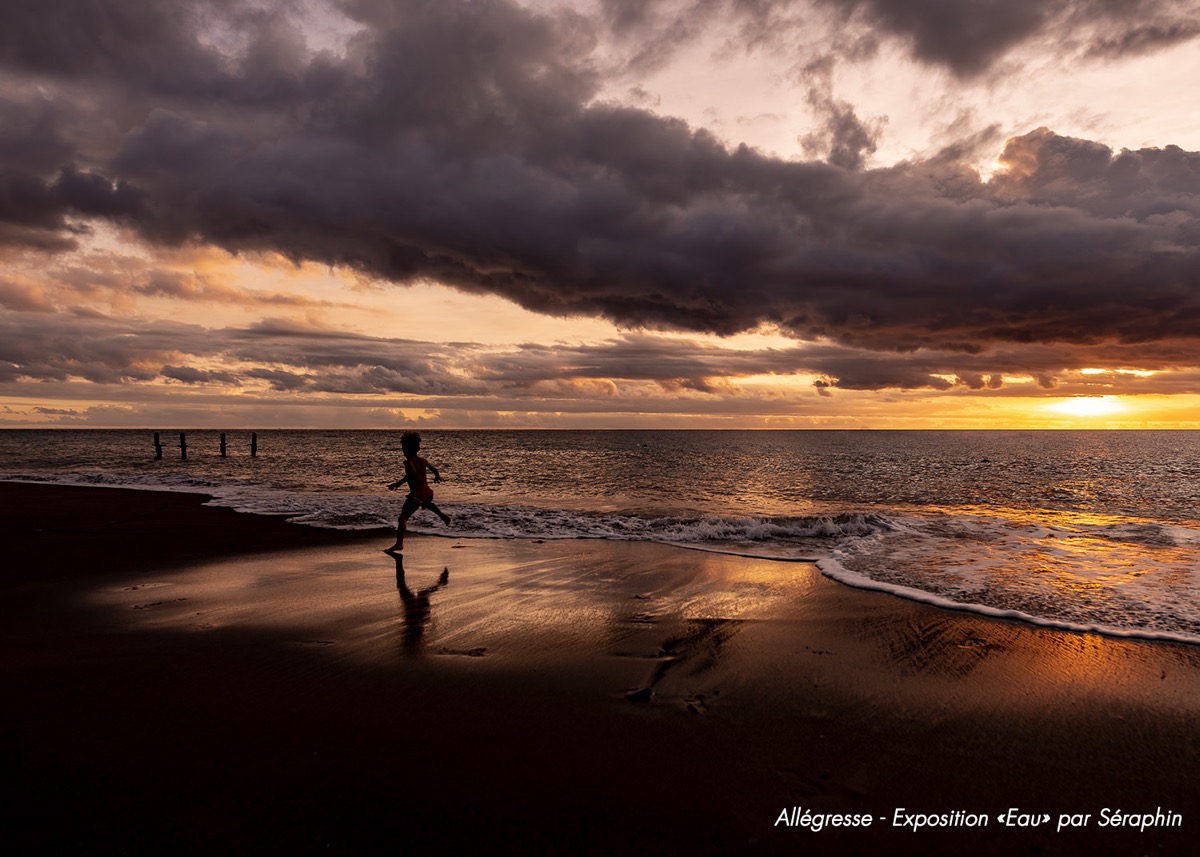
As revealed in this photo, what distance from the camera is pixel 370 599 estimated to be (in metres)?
8.88

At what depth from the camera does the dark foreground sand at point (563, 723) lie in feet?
12.0

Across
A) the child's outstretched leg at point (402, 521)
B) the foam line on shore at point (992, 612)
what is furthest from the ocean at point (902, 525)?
the child's outstretched leg at point (402, 521)

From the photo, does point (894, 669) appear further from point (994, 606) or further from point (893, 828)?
point (994, 606)

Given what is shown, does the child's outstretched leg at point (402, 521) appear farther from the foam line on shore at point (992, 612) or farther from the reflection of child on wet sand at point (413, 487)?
the foam line on shore at point (992, 612)

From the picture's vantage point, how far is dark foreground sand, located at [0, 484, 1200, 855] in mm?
3645

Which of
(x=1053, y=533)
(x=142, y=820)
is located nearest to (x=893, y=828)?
(x=142, y=820)

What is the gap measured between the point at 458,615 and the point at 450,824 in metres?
4.62

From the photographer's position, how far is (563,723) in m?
4.97

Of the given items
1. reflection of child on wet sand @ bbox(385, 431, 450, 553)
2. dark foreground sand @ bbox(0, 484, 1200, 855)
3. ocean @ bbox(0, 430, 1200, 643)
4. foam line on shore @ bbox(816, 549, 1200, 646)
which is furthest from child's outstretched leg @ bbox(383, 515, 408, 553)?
foam line on shore @ bbox(816, 549, 1200, 646)

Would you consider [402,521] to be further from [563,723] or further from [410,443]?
[563,723]

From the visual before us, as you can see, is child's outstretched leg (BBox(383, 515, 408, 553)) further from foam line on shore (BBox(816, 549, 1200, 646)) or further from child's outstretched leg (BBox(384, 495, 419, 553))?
foam line on shore (BBox(816, 549, 1200, 646))

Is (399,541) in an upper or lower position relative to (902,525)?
upper

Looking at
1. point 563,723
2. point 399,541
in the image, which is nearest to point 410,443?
point 399,541

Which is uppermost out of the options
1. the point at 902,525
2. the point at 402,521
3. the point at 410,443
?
the point at 410,443
